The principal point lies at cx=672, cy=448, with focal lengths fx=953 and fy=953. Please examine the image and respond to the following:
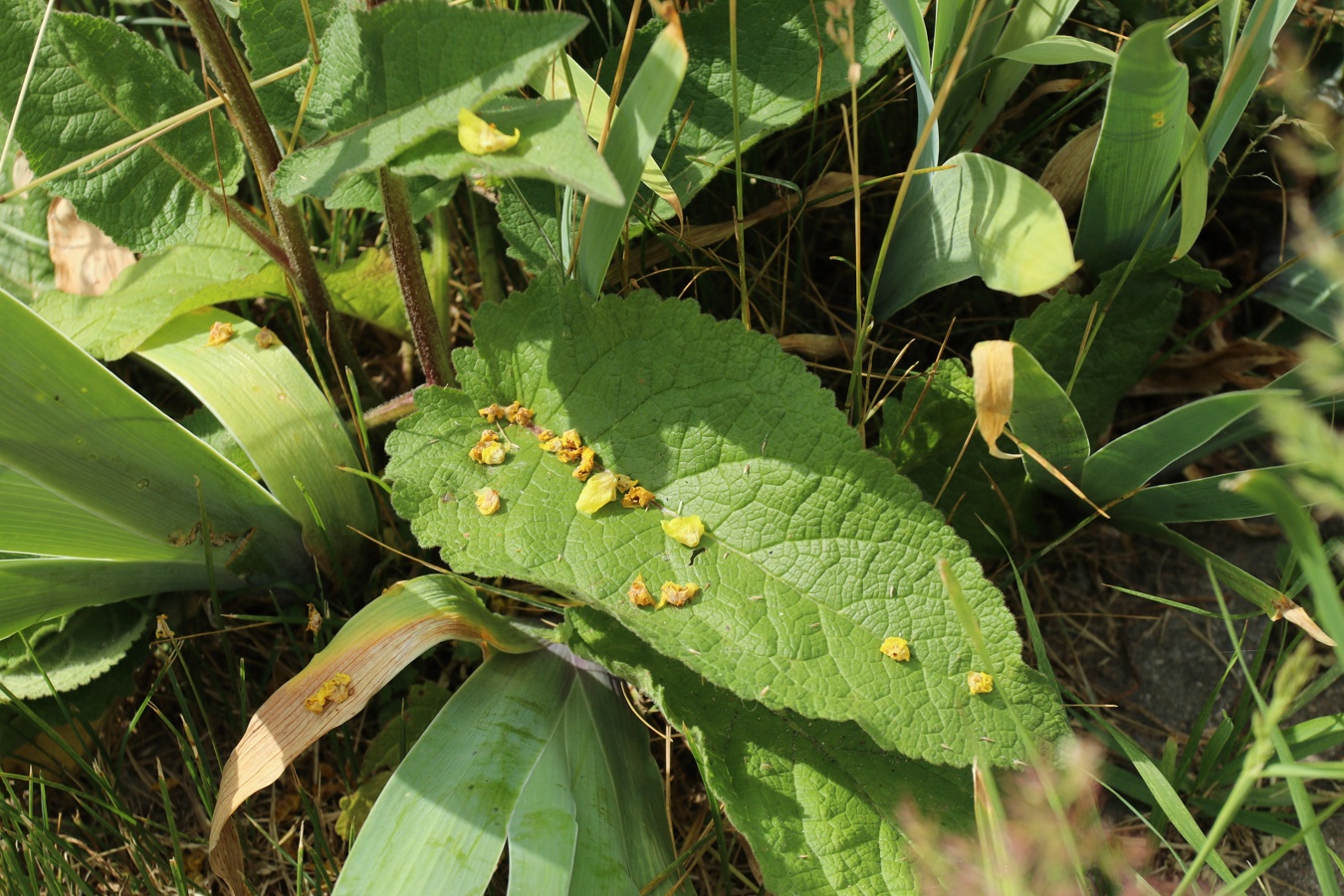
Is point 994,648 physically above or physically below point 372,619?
below

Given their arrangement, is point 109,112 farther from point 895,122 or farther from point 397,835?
point 895,122

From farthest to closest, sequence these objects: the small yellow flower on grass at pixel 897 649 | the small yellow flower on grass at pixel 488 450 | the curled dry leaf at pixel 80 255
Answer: the curled dry leaf at pixel 80 255, the small yellow flower on grass at pixel 488 450, the small yellow flower on grass at pixel 897 649

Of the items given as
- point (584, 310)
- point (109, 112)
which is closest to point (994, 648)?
point (584, 310)

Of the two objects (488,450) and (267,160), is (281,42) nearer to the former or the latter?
(267,160)

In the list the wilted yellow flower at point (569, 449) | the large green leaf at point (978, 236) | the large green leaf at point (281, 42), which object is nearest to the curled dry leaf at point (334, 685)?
the wilted yellow flower at point (569, 449)

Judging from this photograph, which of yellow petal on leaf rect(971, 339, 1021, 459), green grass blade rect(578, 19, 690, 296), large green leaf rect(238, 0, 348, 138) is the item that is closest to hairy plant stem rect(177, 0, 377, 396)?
large green leaf rect(238, 0, 348, 138)

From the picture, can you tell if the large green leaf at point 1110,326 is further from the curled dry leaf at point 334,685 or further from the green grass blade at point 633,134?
the curled dry leaf at point 334,685

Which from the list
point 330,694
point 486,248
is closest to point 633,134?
point 486,248

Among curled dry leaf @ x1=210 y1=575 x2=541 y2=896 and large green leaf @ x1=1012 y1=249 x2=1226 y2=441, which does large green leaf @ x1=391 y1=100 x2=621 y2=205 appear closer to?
curled dry leaf @ x1=210 y1=575 x2=541 y2=896
